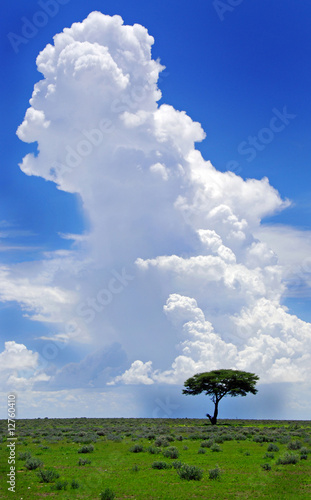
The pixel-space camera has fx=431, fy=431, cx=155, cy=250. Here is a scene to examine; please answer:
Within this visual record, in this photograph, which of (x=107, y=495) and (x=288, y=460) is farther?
(x=288, y=460)

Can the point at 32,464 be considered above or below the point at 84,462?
Answer: above

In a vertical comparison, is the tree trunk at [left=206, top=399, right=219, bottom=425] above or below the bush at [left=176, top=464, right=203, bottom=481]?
below

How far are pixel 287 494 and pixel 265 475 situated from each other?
13.9ft

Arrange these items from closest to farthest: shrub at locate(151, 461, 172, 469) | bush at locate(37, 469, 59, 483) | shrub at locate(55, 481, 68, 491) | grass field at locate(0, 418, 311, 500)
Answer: grass field at locate(0, 418, 311, 500) < shrub at locate(55, 481, 68, 491) < bush at locate(37, 469, 59, 483) < shrub at locate(151, 461, 172, 469)

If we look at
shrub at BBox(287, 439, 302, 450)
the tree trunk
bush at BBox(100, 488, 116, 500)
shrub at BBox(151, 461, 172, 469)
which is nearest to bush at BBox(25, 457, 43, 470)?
shrub at BBox(151, 461, 172, 469)

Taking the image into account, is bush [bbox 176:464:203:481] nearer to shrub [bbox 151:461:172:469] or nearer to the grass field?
the grass field

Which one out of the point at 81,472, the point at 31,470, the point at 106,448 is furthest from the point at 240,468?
the point at 106,448

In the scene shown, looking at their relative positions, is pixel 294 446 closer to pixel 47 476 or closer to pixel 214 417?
pixel 47 476

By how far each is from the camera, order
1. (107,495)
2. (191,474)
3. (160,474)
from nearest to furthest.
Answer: (107,495) < (191,474) < (160,474)

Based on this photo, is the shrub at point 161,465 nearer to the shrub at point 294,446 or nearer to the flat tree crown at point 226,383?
the shrub at point 294,446

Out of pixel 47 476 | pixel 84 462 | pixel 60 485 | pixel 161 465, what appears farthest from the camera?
pixel 84 462

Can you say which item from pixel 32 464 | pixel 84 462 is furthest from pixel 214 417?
pixel 32 464

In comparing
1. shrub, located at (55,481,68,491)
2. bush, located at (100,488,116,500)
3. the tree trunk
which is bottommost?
the tree trunk

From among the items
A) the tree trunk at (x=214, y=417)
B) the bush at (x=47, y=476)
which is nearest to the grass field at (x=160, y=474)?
the bush at (x=47, y=476)
